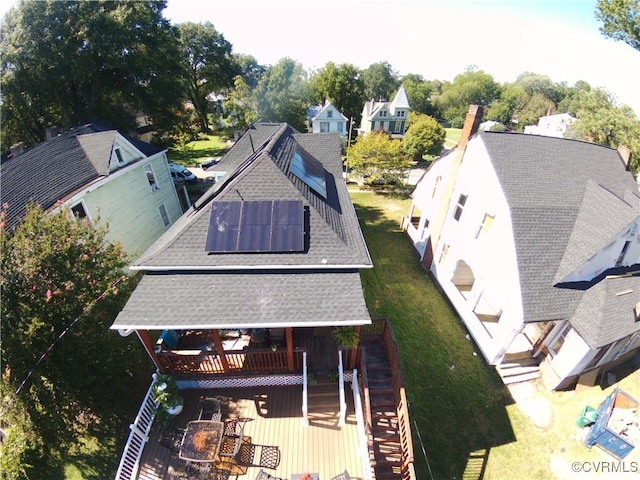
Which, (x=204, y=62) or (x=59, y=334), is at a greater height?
(x=204, y=62)

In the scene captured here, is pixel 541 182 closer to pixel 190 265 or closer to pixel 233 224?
pixel 233 224

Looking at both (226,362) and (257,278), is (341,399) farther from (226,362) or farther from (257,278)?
(257,278)

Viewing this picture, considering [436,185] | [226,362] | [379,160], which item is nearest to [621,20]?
[379,160]

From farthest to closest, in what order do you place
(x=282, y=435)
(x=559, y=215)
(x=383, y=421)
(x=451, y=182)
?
(x=451, y=182) → (x=559, y=215) → (x=383, y=421) → (x=282, y=435)

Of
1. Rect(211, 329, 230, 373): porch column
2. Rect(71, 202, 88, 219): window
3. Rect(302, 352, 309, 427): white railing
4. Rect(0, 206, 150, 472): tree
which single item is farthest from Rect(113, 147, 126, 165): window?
Rect(302, 352, 309, 427): white railing

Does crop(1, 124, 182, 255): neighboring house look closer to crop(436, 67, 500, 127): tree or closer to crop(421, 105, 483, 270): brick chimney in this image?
crop(421, 105, 483, 270): brick chimney

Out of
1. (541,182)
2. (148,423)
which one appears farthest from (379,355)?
(541,182)

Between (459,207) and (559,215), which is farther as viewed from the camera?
(459,207)

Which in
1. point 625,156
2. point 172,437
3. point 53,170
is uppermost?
point 625,156
